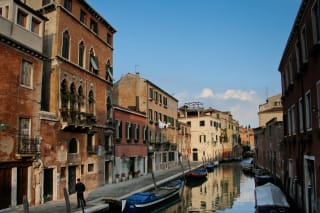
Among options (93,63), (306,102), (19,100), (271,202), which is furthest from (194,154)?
(19,100)

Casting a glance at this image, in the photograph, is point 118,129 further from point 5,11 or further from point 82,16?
point 5,11

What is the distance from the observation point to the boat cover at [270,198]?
1246 cm

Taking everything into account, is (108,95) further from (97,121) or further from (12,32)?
(12,32)

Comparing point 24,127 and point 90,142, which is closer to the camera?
point 24,127

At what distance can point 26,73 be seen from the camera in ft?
45.3

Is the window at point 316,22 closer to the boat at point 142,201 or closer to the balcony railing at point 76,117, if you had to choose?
the boat at point 142,201

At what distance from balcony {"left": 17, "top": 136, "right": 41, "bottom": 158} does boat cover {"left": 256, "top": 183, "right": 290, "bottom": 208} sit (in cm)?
976

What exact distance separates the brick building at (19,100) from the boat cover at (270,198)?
32.2ft

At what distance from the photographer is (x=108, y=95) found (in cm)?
2231

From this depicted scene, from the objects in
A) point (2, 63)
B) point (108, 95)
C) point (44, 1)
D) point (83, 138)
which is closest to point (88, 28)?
point (44, 1)

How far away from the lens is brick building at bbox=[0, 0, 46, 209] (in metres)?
12.3

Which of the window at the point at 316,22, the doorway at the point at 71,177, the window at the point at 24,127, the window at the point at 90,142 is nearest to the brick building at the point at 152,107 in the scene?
the window at the point at 90,142

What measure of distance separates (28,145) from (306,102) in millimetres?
11663

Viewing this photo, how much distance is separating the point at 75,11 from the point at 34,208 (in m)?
11.0
